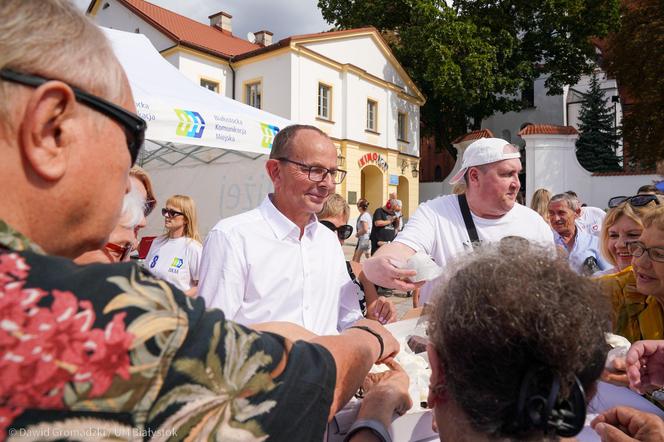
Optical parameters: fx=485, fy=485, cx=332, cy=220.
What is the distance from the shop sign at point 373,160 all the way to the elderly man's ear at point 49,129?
72.6 feet

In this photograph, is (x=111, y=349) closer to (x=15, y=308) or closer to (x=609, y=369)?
(x=15, y=308)

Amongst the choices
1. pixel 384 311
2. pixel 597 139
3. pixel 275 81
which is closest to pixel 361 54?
pixel 275 81

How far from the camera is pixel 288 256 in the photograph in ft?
8.05

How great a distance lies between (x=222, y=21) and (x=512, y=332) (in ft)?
95.7

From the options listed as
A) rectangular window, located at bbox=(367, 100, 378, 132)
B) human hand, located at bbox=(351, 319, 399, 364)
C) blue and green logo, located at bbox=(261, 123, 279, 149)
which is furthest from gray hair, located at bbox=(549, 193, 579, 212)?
rectangular window, located at bbox=(367, 100, 378, 132)

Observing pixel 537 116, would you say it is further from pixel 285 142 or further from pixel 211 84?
pixel 285 142

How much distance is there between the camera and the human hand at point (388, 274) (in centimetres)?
215

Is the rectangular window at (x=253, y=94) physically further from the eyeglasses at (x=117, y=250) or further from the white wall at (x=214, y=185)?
the eyeglasses at (x=117, y=250)

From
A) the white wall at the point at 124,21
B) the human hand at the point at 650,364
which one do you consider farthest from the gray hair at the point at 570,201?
the white wall at the point at 124,21

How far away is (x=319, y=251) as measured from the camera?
103 inches

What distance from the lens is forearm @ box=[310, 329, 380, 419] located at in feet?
3.31

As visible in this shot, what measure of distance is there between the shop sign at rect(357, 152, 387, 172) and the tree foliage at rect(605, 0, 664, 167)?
1221cm

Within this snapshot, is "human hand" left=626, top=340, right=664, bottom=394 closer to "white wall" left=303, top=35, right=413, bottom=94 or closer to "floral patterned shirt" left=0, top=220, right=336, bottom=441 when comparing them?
"floral patterned shirt" left=0, top=220, right=336, bottom=441

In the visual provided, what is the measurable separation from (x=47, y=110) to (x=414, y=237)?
2425 millimetres
